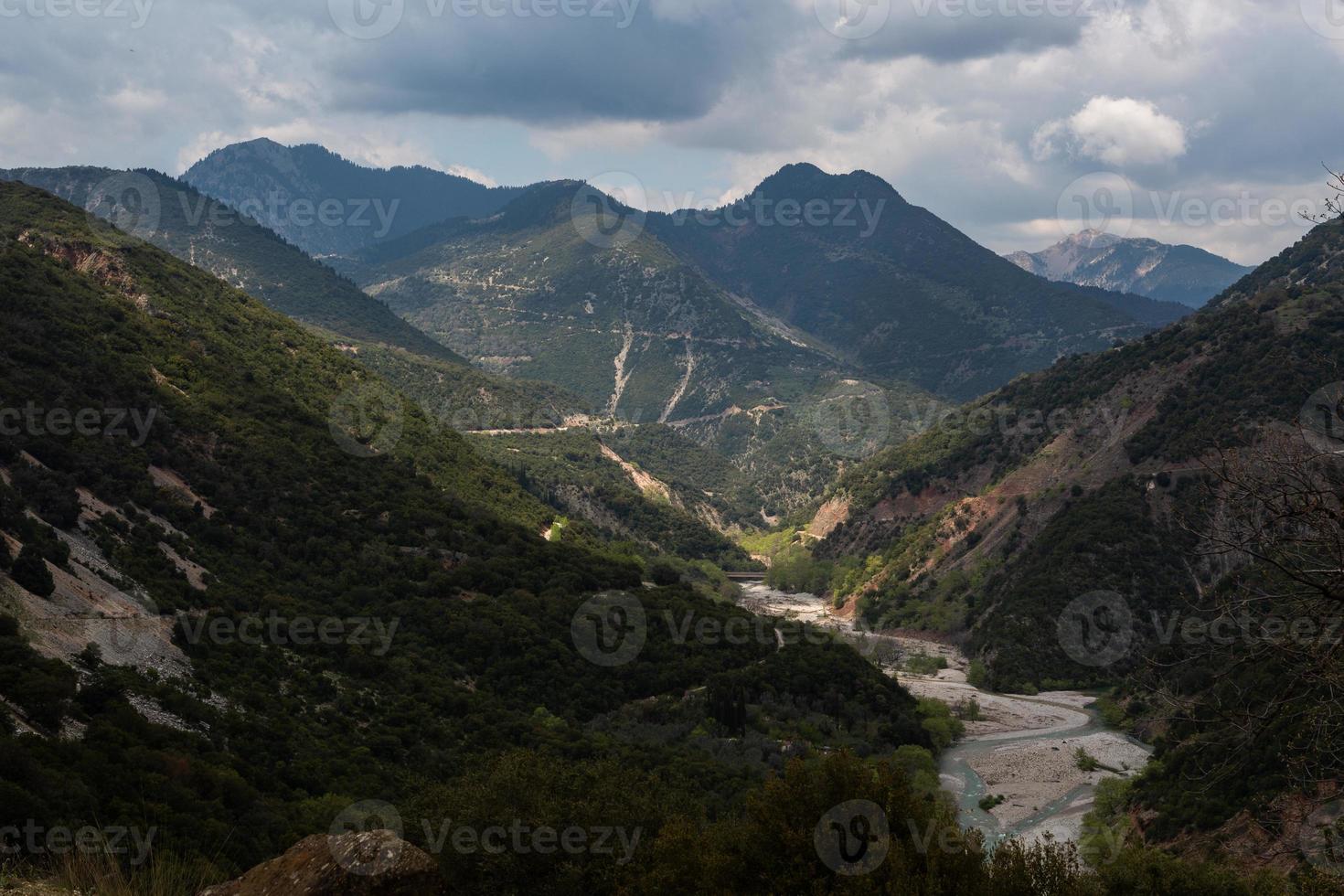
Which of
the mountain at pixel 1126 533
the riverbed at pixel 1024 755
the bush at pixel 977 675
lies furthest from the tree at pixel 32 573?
the bush at pixel 977 675

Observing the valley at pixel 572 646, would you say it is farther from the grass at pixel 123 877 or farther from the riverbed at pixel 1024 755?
the riverbed at pixel 1024 755

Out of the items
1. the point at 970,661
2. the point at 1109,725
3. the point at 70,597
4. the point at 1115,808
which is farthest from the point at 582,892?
the point at 970,661

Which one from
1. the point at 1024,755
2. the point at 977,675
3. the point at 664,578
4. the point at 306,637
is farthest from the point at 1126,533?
the point at 306,637

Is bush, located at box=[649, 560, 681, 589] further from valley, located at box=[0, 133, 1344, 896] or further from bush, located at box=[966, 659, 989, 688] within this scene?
bush, located at box=[966, 659, 989, 688]

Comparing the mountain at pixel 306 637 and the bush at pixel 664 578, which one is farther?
the bush at pixel 664 578

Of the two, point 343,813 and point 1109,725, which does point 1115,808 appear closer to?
point 1109,725
